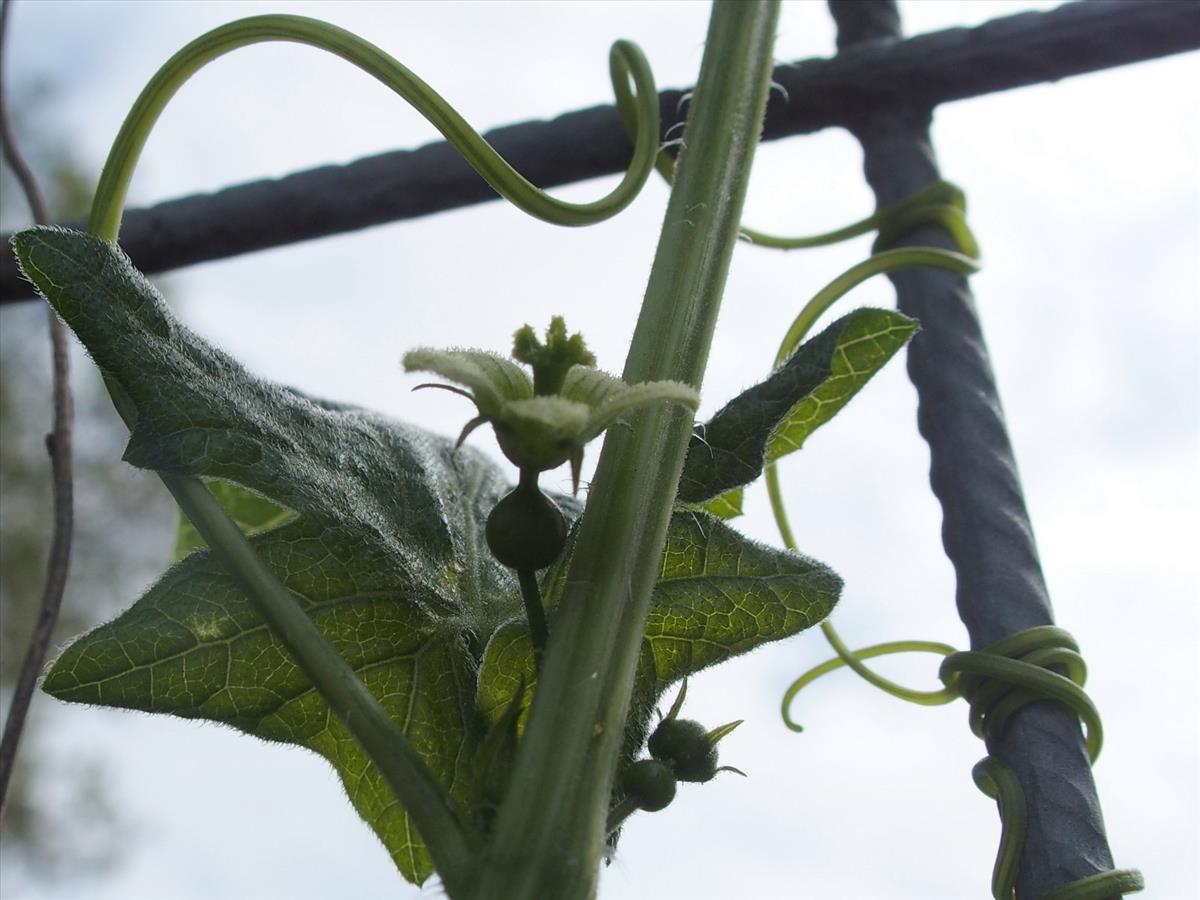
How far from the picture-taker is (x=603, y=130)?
0.85m

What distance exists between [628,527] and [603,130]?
21.5 inches

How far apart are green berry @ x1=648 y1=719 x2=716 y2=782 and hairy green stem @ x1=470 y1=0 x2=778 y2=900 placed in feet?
0.17

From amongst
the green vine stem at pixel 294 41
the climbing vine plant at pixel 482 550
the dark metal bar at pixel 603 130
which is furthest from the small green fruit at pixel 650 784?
the dark metal bar at pixel 603 130

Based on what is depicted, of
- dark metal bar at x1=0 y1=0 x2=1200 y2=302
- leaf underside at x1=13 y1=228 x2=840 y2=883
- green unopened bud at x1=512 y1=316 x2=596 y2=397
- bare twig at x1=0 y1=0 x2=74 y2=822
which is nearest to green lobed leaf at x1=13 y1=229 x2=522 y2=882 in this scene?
leaf underside at x1=13 y1=228 x2=840 y2=883

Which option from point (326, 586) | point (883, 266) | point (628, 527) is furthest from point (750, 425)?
point (883, 266)

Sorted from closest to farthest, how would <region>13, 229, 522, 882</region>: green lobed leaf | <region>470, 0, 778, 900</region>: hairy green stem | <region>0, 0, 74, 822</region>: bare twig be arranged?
<region>470, 0, 778, 900</region>: hairy green stem → <region>13, 229, 522, 882</region>: green lobed leaf → <region>0, 0, 74, 822</region>: bare twig

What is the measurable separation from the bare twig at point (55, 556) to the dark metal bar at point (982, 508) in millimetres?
494

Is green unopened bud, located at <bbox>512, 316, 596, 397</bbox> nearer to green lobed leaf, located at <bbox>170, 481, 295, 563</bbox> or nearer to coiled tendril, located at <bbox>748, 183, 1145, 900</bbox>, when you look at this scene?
coiled tendril, located at <bbox>748, 183, 1145, 900</bbox>

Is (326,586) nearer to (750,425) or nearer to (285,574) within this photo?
(285,574)

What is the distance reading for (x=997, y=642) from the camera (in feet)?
1.80

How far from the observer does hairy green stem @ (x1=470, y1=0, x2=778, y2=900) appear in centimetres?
30

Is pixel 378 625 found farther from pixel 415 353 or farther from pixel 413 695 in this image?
pixel 415 353

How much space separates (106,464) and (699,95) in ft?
10.9

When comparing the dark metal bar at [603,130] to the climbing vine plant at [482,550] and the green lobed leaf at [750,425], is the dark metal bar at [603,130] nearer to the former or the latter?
the climbing vine plant at [482,550]
